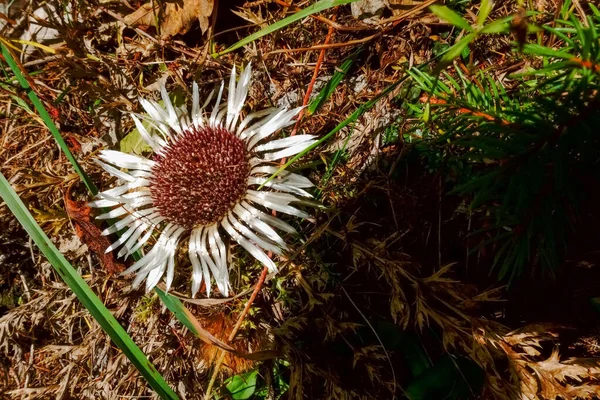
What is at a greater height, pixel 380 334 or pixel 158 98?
pixel 158 98

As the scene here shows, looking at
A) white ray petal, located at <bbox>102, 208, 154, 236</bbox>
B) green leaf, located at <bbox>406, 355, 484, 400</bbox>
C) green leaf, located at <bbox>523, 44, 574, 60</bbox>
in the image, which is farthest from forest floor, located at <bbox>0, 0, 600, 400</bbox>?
green leaf, located at <bbox>523, 44, 574, 60</bbox>

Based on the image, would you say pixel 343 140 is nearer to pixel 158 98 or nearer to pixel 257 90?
pixel 257 90

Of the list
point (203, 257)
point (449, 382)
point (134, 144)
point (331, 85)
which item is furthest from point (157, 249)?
point (449, 382)

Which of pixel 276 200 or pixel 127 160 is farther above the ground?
pixel 276 200

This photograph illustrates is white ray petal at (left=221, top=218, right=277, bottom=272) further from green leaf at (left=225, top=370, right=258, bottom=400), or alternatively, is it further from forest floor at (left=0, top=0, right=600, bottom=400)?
green leaf at (left=225, top=370, right=258, bottom=400)

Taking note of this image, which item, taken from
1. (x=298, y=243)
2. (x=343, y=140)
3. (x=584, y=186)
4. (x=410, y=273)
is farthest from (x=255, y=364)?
(x=584, y=186)

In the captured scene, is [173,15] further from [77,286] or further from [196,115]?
[77,286]

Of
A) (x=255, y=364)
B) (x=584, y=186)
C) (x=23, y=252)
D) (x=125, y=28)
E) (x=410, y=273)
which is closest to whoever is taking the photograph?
(x=584, y=186)
